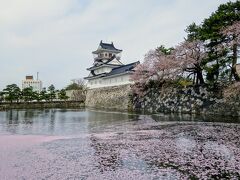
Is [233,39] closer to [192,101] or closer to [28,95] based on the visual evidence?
[192,101]

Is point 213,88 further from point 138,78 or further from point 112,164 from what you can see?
point 112,164

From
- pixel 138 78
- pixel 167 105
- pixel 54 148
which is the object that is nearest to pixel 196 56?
pixel 167 105

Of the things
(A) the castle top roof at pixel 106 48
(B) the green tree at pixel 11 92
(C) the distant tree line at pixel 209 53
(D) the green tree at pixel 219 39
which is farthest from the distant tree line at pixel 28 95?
(D) the green tree at pixel 219 39

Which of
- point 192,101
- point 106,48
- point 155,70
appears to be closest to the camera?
point 192,101

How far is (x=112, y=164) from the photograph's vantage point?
644 centimetres

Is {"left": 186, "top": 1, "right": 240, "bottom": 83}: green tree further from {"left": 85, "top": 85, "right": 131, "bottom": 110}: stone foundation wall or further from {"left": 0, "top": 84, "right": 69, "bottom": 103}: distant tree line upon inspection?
{"left": 0, "top": 84, "right": 69, "bottom": 103}: distant tree line

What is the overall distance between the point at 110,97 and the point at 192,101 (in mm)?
17101

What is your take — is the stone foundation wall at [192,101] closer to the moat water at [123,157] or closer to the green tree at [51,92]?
the moat water at [123,157]

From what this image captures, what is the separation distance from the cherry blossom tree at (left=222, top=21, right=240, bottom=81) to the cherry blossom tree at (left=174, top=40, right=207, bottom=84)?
226 centimetres

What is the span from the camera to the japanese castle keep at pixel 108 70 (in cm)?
3647

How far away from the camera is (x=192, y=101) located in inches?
903

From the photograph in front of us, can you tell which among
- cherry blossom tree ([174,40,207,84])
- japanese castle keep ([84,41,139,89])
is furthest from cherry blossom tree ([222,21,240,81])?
japanese castle keep ([84,41,139,89])

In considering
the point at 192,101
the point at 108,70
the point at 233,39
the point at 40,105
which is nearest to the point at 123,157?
the point at 233,39

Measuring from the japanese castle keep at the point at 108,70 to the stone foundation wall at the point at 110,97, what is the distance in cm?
103
